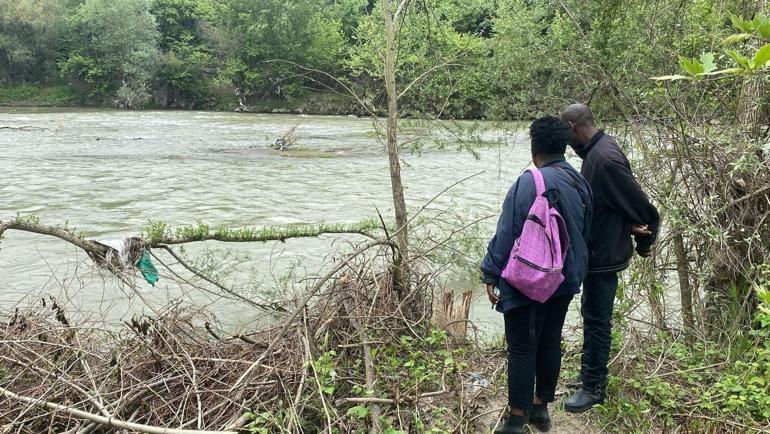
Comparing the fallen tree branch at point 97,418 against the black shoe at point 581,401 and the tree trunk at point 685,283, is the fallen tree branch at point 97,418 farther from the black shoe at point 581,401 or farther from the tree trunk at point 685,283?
the tree trunk at point 685,283

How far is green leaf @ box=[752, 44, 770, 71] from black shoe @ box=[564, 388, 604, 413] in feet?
7.53

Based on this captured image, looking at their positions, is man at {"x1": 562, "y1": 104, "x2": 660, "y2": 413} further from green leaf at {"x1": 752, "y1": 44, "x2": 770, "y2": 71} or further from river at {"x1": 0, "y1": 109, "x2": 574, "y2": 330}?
river at {"x1": 0, "y1": 109, "x2": 574, "y2": 330}

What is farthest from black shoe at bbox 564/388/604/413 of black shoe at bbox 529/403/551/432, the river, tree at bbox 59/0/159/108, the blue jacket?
tree at bbox 59/0/159/108

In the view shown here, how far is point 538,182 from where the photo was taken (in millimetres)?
2938

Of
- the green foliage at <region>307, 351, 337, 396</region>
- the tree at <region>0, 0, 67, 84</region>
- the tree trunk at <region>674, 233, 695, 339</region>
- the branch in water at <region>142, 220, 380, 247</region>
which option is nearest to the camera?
the green foliage at <region>307, 351, 337, 396</region>

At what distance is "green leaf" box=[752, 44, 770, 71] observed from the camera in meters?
1.64

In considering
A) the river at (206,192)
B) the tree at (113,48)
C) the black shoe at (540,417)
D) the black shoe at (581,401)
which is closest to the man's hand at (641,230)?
the black shoe at (581,401)

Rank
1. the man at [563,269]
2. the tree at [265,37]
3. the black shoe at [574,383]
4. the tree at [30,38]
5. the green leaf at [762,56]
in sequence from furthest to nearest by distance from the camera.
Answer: the tree at [30,38], the tree at [265,37], the black shoe at [574,383], the man at [563,269], the green leaf at [762,56]

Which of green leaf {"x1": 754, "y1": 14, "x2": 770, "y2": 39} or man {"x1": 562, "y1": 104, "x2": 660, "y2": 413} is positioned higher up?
green leaf {"x1": 754, "y1": 14, "x2": 770, "y2": 39}

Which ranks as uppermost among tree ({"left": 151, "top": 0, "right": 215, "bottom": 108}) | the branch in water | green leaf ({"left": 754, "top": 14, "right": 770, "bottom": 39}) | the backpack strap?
tree ({"left": 151, "top": 0, "right": 215, "bottom": 108})

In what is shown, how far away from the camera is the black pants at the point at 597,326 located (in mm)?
3400

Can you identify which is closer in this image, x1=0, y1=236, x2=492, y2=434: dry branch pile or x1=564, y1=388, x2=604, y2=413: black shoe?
x1=0, y1=236, x2=492, y2=434: dry branch pile

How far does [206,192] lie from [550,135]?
1269cm

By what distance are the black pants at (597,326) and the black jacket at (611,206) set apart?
100 millimetres
